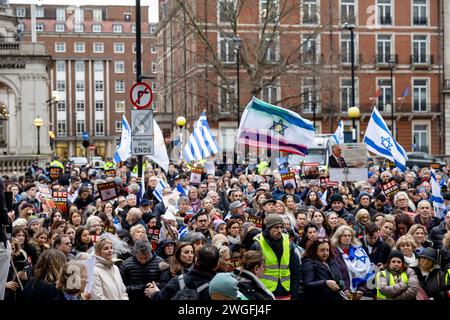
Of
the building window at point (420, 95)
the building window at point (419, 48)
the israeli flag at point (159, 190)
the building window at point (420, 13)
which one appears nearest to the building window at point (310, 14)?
the building window at point (420, 13)

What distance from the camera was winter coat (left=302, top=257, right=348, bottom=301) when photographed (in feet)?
30.7

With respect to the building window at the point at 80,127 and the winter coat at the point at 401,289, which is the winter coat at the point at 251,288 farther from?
the building window at the point at 80,127

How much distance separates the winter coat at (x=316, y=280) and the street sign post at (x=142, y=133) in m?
7.15

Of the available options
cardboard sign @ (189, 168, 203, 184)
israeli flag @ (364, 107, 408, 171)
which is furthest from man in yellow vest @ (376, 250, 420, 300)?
cardboard sign @ (189, 168, 203, 184)

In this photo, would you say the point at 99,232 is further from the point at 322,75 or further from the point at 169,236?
the point at 322,75

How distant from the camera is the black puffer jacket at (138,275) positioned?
953 cm

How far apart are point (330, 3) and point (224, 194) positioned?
42.8m

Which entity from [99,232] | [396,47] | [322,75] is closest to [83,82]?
[396,47]

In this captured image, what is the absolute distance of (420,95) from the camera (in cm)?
6297

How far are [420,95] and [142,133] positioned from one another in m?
49.3

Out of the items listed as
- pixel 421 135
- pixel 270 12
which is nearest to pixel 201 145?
pixel 270 12

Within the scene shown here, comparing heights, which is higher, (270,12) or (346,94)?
(270,12)

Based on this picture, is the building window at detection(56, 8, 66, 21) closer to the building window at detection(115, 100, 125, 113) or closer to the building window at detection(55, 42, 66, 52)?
the building window at detection(55, 42, 66, 52)

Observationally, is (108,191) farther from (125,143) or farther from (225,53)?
(225,53)
